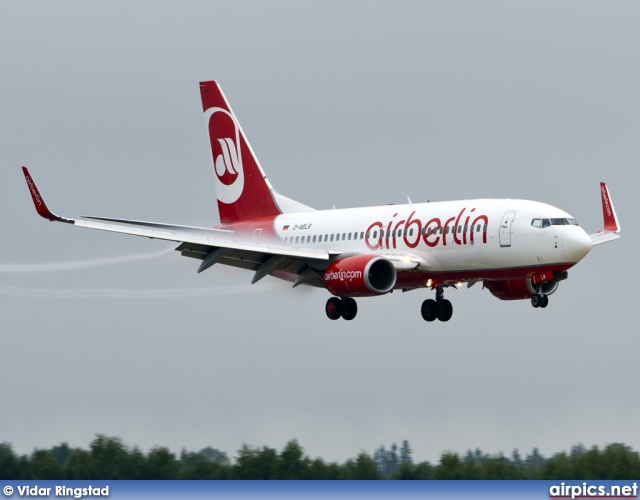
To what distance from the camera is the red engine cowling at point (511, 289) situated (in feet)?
279

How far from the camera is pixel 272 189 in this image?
92.9 meters

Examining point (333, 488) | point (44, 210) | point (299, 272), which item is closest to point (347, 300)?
point (299, 272)

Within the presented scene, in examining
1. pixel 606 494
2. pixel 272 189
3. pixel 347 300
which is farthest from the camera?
pixel 272 189

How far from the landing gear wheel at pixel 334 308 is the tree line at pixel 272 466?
19.9ft

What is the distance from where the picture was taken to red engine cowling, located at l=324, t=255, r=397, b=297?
3201 inches

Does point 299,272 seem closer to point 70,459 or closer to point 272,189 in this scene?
point 272,189

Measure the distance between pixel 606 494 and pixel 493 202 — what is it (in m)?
12.9

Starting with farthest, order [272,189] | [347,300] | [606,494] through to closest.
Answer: [272,189] → [347,300] → [606,494]

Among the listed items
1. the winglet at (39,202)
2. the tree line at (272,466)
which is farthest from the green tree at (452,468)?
the winglet at (39,202)

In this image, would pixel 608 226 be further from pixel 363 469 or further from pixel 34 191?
pixel 34 191

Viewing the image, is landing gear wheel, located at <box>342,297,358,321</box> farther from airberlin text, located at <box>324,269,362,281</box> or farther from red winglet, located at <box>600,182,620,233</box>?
red winglet, located at <box>600,182,620,233</box>

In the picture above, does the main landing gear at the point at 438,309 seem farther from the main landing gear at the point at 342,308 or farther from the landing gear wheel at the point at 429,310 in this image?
the main landing gear at the point at 342,308

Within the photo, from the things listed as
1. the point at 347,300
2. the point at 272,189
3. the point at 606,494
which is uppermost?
the point at 272,189

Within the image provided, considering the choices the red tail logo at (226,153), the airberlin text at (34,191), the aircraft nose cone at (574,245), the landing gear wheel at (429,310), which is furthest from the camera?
the red tail logo at (226,153)
